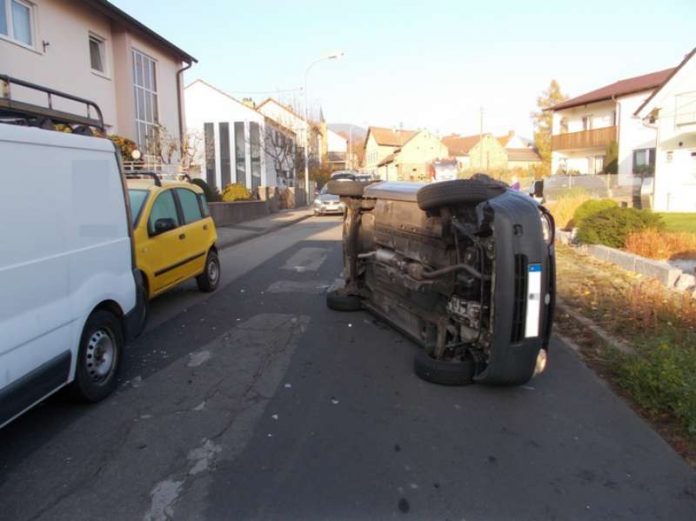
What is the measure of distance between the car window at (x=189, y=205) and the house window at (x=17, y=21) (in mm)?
7940

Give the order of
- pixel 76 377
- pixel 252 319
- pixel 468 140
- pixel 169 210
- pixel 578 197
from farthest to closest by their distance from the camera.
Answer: pixel 468 140 < pixel 578 197 < pixel 169 210 < pixel 252 319 < pixel 76 377

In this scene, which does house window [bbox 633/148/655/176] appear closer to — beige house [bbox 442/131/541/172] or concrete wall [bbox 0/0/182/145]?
concrete wall [bbox 0/0/182/145]

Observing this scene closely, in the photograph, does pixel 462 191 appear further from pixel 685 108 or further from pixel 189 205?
pixel 685 108

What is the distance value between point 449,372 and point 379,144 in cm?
10604

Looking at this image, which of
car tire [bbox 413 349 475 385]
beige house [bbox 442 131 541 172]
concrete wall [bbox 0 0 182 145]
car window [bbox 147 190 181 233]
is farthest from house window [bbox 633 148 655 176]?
beige house [bbox 442 131 541 172]

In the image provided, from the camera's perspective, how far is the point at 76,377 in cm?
432

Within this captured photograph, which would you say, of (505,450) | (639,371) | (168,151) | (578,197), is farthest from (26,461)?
(168,151)

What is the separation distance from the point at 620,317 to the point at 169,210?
19.2 feet

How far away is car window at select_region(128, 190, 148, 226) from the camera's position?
280 inches

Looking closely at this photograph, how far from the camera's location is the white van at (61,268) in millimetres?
3480

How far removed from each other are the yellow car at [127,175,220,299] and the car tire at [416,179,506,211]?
3425mm

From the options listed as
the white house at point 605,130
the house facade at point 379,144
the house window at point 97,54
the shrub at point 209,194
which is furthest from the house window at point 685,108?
the house facade at point 379,144

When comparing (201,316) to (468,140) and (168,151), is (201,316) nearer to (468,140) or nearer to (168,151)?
(168,151)

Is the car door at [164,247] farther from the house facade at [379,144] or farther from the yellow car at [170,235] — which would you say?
the house facade at [379,144]
